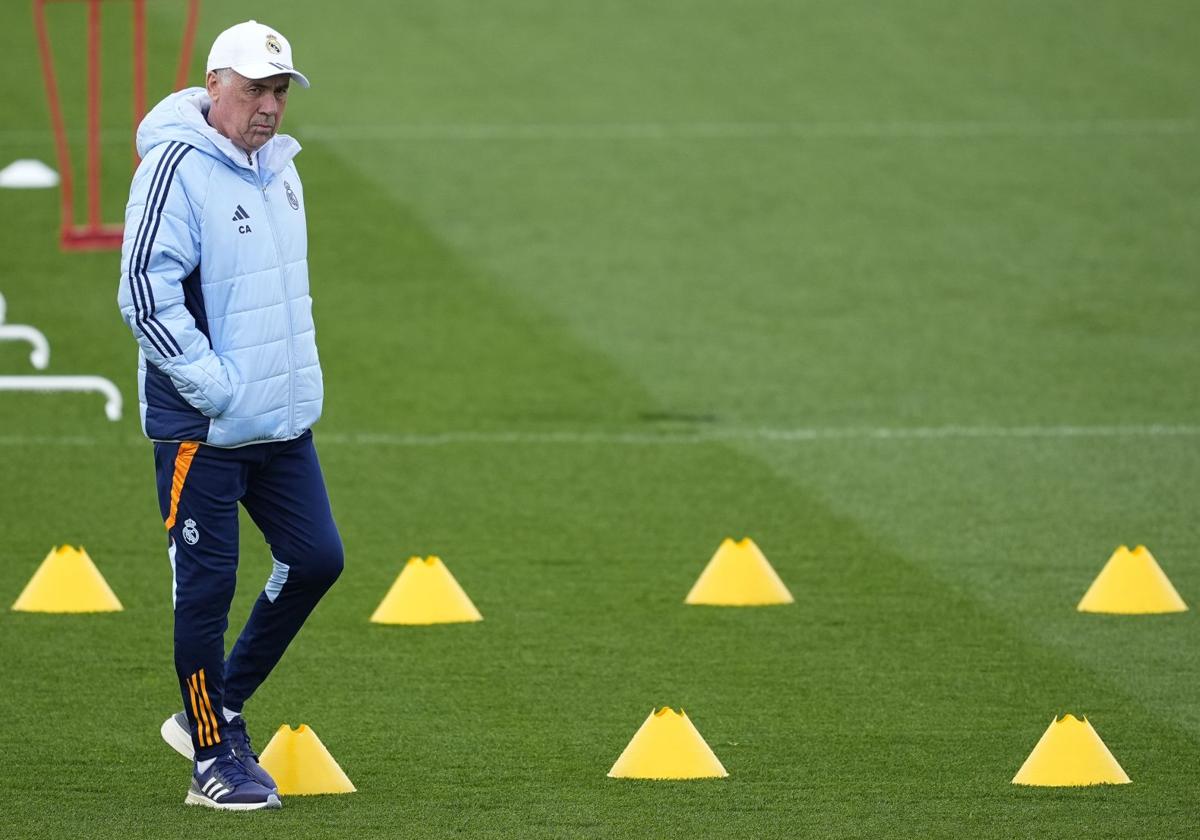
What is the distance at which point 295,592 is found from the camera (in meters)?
6.38

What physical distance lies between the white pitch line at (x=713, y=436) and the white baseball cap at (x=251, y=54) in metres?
6.21

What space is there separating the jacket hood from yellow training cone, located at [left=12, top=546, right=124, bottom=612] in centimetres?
290

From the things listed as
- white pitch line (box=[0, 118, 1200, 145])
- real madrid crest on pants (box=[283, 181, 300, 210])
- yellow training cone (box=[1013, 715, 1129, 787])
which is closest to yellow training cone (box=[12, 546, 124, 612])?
real madrid crest on pants (box=[283, 181, 300, 210])

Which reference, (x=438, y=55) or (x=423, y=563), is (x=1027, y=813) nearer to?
(x=423, y=563)

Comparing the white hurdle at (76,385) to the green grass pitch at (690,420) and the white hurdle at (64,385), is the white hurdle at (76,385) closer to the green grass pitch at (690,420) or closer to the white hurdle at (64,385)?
the white hurdle at (64,385)

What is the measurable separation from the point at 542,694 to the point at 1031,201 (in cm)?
1279

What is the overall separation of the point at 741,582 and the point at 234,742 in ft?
9.72

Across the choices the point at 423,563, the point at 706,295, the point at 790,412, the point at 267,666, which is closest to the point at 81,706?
the point at 267,666

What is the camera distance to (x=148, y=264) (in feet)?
19.6

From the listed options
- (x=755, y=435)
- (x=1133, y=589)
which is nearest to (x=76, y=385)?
(x=755, y=435)

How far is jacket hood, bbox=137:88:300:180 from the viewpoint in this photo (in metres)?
6.05

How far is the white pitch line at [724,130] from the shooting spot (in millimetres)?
21719

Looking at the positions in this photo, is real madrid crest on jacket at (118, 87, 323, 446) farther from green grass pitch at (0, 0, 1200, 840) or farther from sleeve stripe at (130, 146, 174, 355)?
green grass pitch at (0, 0, 1200, 840)

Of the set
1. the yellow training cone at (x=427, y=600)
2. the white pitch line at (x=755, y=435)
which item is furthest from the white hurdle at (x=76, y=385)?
the yellow training cone at (x=427, y=600)
